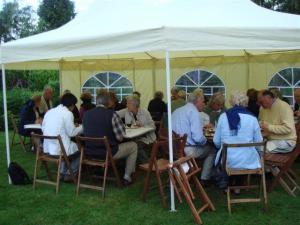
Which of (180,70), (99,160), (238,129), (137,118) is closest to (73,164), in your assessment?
(99,160)

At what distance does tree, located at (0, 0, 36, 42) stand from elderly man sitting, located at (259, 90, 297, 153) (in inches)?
1341

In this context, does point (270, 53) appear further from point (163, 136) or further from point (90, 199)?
point (90, 199)

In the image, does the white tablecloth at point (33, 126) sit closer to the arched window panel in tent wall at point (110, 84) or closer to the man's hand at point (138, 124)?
the man's hand at point (138, 124)

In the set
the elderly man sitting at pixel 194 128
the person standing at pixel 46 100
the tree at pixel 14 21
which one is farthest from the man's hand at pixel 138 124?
the tree at pixel 14 21

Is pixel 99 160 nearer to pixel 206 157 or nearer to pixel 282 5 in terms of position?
pixel 206 157

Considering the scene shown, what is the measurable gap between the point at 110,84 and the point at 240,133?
26.0 ft

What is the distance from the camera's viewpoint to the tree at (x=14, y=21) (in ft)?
123


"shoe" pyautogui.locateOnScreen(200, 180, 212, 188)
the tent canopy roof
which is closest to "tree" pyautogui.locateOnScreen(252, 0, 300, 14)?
the tent canopy roof

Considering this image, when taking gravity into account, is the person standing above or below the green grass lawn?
above

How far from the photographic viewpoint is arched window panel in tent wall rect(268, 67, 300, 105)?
9.70m

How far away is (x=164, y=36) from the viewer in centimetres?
429

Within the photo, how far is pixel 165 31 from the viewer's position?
429 cm

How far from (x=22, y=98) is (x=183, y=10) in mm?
9977

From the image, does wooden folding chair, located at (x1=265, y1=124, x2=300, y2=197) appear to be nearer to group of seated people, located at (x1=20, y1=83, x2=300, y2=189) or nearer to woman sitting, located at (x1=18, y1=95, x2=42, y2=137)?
group of seated people, located at (x1=20, y1=83, x2=300, y2=189)
